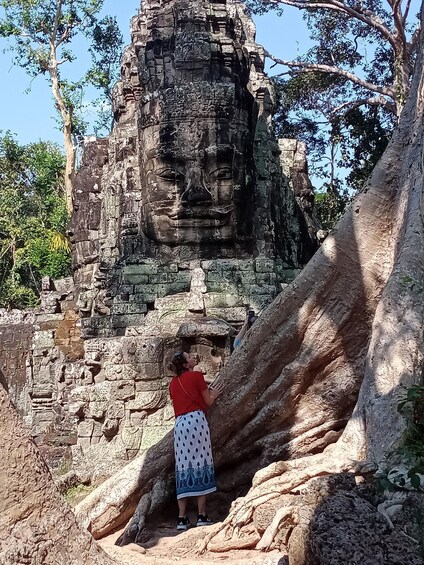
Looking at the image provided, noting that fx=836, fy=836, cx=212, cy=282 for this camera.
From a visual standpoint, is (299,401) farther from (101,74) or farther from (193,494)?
(101,74)

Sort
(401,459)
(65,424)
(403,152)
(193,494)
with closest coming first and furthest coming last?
1. (401,459)
2. (193,494)
3. (403,152)
4. (65,424)

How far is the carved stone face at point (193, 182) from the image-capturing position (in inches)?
407

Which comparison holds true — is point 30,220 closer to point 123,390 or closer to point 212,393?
point 123,390

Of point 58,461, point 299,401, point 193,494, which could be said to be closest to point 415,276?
point 299,401

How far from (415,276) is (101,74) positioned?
21698 mm

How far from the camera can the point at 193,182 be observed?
10.3m

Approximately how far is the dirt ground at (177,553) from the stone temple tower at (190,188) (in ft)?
16.6

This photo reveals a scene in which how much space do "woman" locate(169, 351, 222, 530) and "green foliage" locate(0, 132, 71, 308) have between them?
54.0 ft

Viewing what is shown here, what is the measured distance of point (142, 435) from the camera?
7.37 m

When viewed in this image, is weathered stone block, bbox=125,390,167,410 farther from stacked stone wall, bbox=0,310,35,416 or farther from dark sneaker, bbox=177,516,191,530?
stacked stone wall, bbox=0,310,35,416

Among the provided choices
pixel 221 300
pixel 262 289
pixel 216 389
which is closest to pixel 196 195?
pixel 262 289

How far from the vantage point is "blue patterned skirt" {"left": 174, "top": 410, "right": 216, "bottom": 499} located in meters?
4.54

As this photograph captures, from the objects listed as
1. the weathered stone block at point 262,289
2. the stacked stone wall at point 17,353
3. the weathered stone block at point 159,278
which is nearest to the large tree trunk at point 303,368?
the weathered stone block at point 262,289

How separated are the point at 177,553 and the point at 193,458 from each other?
0.67 m
